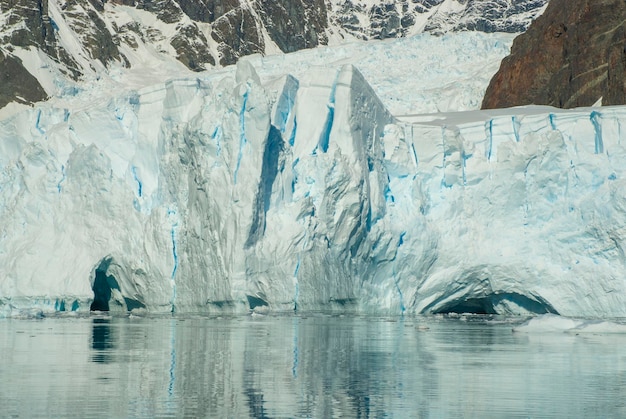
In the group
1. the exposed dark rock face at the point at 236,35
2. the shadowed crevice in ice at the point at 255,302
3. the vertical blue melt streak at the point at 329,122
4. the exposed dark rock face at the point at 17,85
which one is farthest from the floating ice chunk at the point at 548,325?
the exposed dark rock face at the point at 236,35

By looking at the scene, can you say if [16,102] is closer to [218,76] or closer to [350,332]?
[218,76]

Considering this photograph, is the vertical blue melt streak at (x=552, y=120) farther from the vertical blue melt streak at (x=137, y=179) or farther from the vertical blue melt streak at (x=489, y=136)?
the vertical blue melt streak at (x=137, y=179)

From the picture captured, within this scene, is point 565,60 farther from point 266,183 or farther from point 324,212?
point 266,183

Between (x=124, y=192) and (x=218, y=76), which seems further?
(x=218, y=76)

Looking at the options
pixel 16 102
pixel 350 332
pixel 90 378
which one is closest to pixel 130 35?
pixel 16 102

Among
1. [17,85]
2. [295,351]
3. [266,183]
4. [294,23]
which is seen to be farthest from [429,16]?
[295,351]

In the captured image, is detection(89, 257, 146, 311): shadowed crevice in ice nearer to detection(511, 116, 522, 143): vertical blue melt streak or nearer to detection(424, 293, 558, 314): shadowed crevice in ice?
detection(424, 293, 558, 314): shadowed crevice in ice
